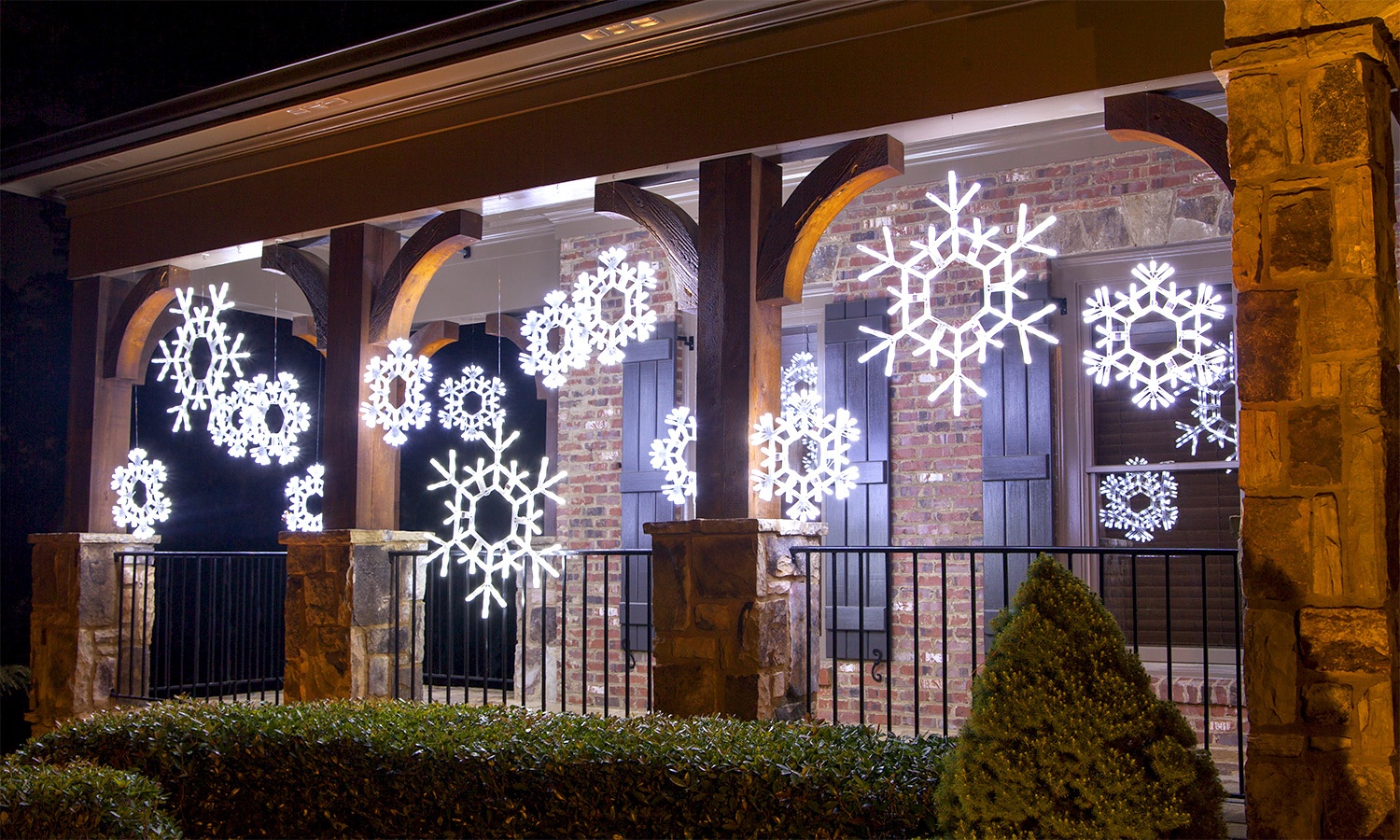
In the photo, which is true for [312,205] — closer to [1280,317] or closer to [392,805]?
[392,805]

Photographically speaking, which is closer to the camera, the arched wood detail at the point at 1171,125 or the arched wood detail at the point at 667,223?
the arched wood detail at the point at 1171,125

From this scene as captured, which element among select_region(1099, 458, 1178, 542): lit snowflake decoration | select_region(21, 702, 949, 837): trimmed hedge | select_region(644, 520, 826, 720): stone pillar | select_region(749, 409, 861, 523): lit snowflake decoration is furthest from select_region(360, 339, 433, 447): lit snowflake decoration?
select_region(1099, 458, 1178, 542): lit snowflake decoration

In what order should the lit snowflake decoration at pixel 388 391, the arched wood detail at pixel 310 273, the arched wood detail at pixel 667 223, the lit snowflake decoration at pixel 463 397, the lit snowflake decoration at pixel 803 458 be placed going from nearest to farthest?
the lit snowflake decoration at pixel 803 458
the arched wood detail at pixel 667 223
the lit snowflake decoration at pixel 388 391
the arched wood detail at pixel 310 273
the lit snowflake decoration at pixel 463 397

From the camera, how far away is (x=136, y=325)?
7.53m

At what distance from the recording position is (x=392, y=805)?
4266 mm

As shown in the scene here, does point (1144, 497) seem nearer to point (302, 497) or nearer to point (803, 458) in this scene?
point (803, 458)

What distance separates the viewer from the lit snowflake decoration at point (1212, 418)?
6.43 m

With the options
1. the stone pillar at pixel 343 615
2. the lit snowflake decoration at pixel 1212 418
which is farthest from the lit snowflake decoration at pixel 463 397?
the lit snowflake decoration at pixel 1212 418

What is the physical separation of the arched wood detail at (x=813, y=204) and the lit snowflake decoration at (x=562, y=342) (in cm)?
173

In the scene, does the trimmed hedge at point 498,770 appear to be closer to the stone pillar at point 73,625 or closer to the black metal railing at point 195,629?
the stone pillar at point 73,625

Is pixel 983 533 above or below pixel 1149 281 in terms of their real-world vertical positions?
below

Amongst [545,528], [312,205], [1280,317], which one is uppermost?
[312,205]

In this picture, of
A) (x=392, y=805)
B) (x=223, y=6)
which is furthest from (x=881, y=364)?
(x=223, y=6)

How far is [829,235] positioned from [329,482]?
376 centimetres
